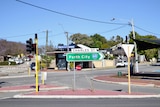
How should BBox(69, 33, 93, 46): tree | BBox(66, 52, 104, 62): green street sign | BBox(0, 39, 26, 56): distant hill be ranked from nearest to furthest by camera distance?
BBox(66, 52, 104, 62): green street sign → BBox(0, 39, 26, 56): distant hill → BBox(69, 33, 93, 46): tree

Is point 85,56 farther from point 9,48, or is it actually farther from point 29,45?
point 9,48

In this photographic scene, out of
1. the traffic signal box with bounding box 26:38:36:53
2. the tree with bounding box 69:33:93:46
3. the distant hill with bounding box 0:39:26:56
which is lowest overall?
the traffic signal box with bounding box 26:38:36:53

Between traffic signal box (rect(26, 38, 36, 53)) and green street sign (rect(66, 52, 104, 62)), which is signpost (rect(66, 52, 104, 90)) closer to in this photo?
green street sign (rect(66, 52, 104, 62))

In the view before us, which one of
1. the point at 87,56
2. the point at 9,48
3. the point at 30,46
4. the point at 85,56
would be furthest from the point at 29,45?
the point at 9,48

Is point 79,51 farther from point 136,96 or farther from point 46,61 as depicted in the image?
point 46,61

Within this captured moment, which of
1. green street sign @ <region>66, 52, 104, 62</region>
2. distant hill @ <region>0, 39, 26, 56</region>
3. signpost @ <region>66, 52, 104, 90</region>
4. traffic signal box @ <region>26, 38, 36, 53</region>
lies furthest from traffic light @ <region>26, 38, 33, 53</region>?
distant hill @ <region>0, 39, 26, 56</region>

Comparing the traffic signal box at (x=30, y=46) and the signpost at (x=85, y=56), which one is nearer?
the signpost at (x=85, y=56)

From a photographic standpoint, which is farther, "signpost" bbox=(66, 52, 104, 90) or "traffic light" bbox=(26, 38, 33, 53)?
"traffic light" bbox=(26, 38, 33, 53)

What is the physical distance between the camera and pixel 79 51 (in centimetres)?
2064

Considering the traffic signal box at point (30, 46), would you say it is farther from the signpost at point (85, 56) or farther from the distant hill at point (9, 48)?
the distant hill at point (9, 48)

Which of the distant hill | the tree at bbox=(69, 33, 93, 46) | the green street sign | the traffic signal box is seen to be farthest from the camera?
Answer: the tree at bbox=(69, 33, 93, 46)

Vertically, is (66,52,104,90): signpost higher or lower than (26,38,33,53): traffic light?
lower

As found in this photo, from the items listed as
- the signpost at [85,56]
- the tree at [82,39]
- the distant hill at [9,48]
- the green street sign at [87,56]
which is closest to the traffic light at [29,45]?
the signpost at [85,56]

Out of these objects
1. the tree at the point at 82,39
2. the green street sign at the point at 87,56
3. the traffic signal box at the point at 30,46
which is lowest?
the green street sign at the point at 87,56
